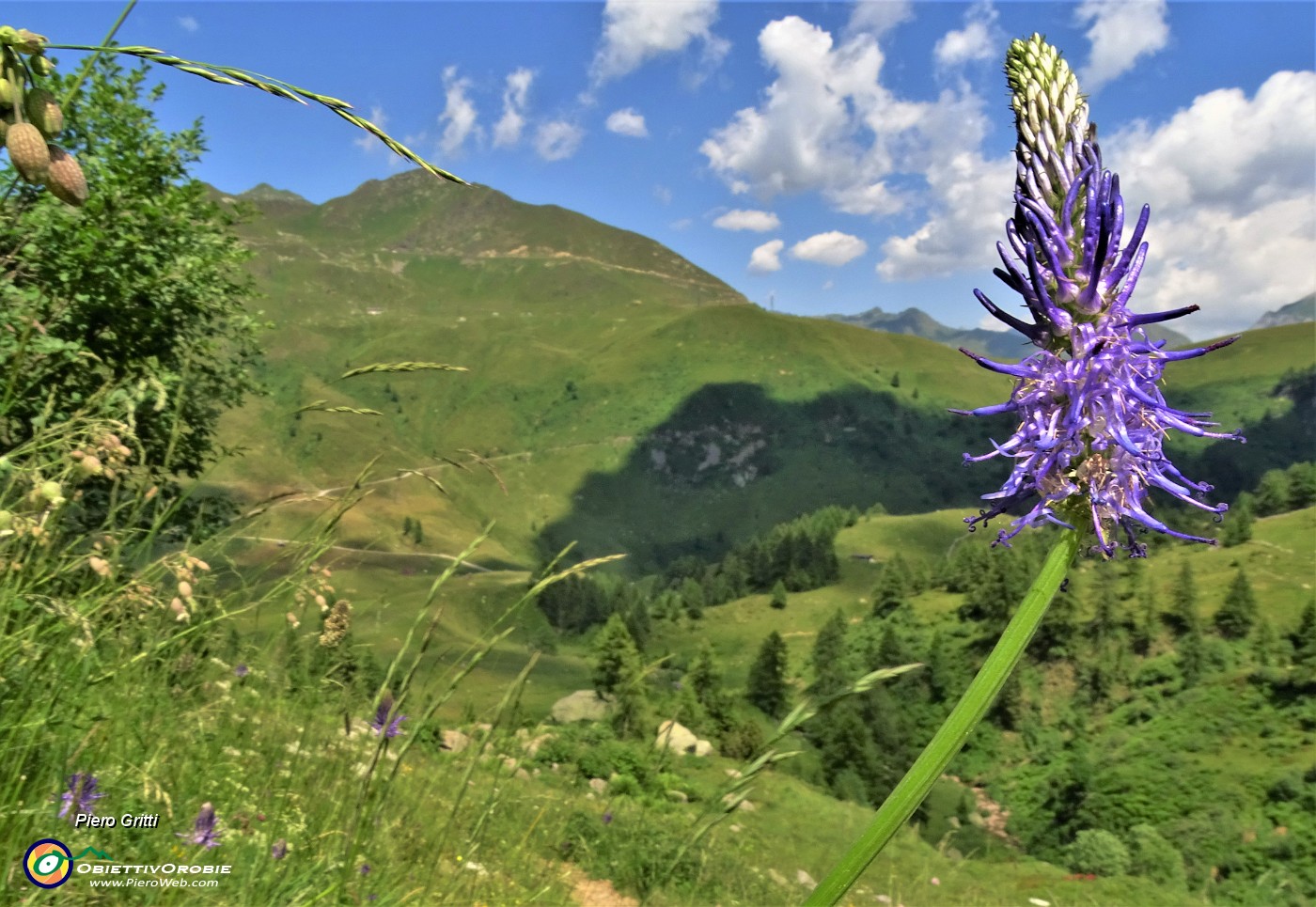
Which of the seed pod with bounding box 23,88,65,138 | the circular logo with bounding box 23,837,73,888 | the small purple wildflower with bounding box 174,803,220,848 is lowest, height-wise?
the small purple wildflower with bounding box 174,803,220,848

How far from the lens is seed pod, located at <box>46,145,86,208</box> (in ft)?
4.42

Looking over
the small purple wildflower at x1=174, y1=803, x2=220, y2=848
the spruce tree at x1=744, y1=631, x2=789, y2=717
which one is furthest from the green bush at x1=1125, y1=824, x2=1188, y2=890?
the spruce tree at x1=744, y1=631, x2=789, y2=717

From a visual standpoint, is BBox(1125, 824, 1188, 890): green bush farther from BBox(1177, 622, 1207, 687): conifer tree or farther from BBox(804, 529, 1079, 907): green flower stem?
BBox(804, 529, 1079, 907): green flower stem

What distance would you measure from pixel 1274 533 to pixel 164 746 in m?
164

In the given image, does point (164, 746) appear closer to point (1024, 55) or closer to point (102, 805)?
point (102, 805)

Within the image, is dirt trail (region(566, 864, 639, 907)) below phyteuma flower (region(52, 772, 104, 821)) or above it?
below

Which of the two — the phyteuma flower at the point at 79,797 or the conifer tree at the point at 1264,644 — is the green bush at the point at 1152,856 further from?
→ the phyteuma flower at the point at 79,797

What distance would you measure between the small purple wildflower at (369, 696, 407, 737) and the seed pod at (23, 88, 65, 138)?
1874 millimetres

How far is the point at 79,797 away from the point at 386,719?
1376 mm

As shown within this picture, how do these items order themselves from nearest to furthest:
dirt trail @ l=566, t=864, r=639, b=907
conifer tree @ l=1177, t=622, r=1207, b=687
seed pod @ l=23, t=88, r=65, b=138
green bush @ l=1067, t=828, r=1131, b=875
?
seed pod @ l=23, t=88, r=65, b=138 < dirt trail @ l=566, t=864, r=639, b=907 < green bush @ l=1067, t=828, r=1131, b=875 < conifer tree @ l=1177, t=622, r=1207, b=687

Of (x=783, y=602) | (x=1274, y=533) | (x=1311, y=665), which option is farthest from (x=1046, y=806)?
(x=783, y=602)

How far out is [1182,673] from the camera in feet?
331

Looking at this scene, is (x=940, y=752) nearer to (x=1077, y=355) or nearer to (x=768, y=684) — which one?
(x=1077, y=355)

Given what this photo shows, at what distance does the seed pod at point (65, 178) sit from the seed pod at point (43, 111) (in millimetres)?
32
